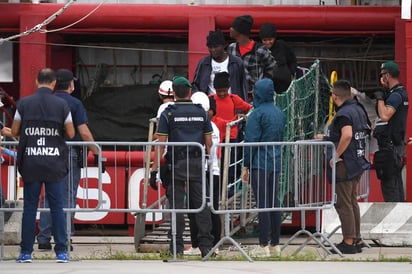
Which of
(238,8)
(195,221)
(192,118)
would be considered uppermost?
(238,8)

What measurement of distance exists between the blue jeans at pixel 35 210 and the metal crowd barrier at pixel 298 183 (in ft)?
5.68

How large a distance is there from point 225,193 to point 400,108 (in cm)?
306

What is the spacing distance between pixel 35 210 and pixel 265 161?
2.51 m

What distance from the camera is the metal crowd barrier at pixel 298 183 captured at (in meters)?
13.1

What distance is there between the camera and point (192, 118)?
1289cm

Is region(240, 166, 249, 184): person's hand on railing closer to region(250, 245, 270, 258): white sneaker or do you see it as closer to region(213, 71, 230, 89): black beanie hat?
region(250, 245, 270, 258): white sneaker

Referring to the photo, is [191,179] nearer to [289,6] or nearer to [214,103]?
[214,103]

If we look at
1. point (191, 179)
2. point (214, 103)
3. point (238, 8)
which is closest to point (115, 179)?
point (214, 103)

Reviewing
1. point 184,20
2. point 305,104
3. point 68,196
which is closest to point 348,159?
point 68,196

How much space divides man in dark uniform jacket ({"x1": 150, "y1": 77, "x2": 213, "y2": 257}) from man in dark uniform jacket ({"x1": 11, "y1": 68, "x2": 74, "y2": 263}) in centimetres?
120

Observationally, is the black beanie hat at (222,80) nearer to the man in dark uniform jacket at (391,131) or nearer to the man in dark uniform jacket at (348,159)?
the man in dark uniform jacket at (348,159)

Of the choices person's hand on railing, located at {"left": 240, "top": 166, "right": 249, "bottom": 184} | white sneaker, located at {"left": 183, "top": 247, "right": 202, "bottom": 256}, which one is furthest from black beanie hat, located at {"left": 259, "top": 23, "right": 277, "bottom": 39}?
white sneaker, located at {"left": 183, "top": 247, "right": 202, "bottom": 256}

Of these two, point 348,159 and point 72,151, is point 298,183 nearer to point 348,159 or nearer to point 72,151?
point 348,159

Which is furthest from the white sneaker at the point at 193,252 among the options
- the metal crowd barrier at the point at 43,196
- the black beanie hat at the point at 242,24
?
the black beanie hat at the point at 242,24
